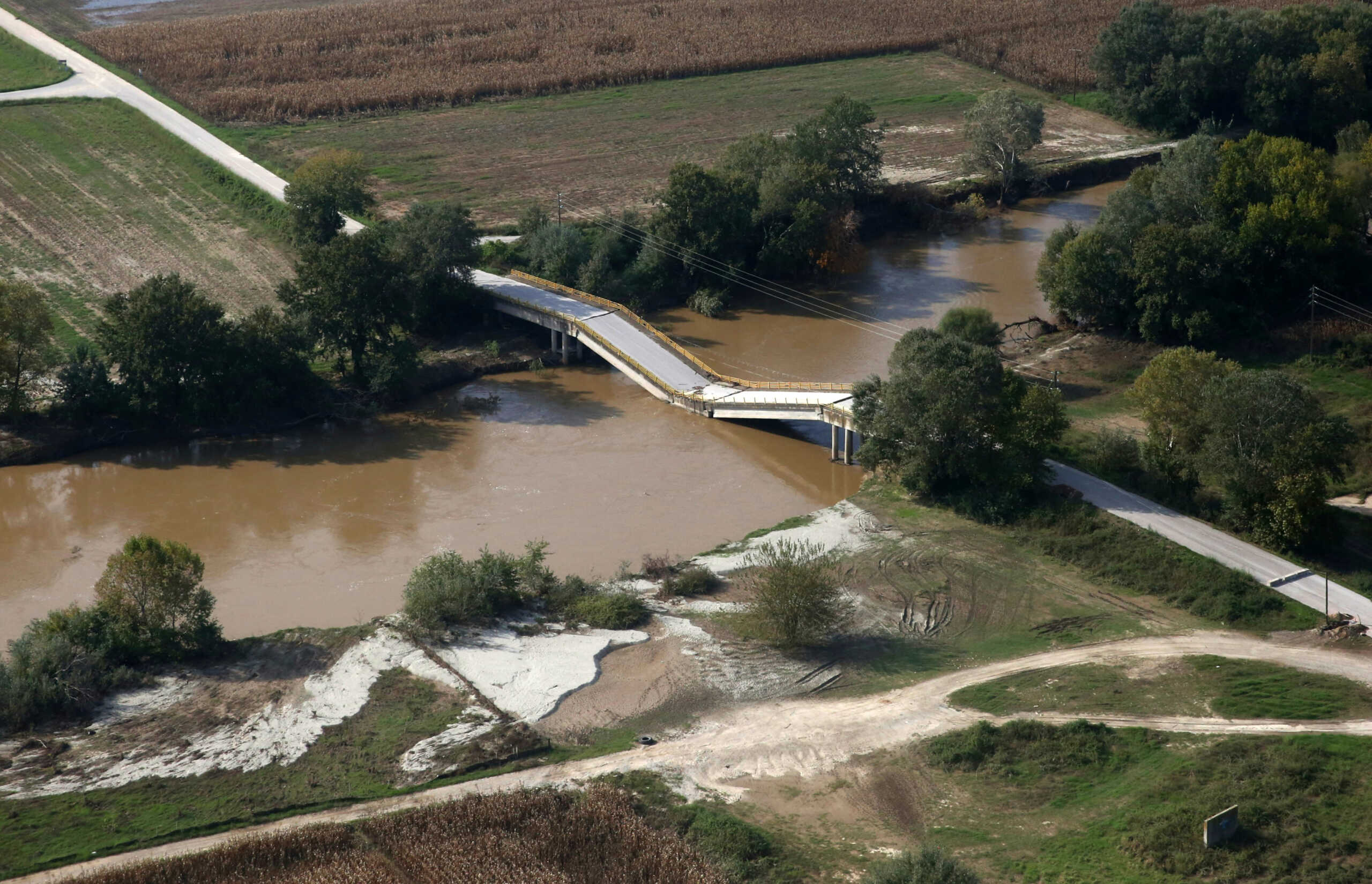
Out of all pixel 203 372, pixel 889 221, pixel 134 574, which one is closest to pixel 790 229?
pixel 889 221

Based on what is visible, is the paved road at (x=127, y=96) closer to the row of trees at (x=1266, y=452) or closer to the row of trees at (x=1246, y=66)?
the row of trees at (x=1266, y=452)

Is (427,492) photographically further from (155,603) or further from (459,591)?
(155,603)

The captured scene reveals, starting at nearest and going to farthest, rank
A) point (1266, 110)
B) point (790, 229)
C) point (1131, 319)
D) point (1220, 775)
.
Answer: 1. point (1220, 775)
2. point (1131, 319)
3. point (790, 229)
4. point (1266, 110)

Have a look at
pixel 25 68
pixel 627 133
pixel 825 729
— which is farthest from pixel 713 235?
pixel 25 68

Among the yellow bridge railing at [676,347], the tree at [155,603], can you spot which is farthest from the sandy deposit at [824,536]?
the tree at [155,603]

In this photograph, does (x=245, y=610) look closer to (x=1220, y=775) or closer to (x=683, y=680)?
(x=683, y=680)

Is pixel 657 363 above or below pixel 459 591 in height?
above
